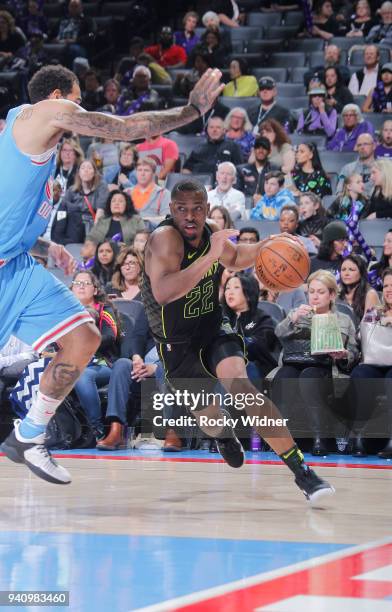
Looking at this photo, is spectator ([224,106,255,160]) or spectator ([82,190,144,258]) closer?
spectator ([82,190,144,258])

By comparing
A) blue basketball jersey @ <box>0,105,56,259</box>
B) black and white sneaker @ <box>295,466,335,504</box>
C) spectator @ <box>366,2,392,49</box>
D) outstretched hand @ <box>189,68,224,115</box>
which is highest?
outstretched hand @ <box>189,68,224,115</box>

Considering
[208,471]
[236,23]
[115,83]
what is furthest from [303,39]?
[208,471]

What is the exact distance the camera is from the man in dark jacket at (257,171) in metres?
11.1

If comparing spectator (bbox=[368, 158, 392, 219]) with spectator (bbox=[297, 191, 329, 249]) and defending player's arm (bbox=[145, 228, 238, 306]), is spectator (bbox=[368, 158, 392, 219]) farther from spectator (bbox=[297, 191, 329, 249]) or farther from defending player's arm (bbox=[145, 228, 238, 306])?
defending player's arm (bbox=[145, 228, 238, 306])

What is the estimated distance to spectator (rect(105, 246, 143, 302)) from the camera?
30.7 feet

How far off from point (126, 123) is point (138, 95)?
8.48 meters

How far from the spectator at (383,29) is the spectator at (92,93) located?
140 inches

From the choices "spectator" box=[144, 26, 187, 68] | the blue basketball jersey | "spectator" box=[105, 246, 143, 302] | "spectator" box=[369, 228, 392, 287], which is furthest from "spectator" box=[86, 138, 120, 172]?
the blue basketball jersey

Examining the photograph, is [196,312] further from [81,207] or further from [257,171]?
[81,207]

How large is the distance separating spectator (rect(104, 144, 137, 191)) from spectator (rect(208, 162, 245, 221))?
4.55 ft

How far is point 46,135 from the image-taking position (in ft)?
16.8

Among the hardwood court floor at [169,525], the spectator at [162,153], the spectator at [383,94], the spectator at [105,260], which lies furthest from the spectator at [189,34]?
the hardwood court floor at [169,525]

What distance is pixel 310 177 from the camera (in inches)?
424

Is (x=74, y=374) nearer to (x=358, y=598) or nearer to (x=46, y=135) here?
(x=46, y=135)
